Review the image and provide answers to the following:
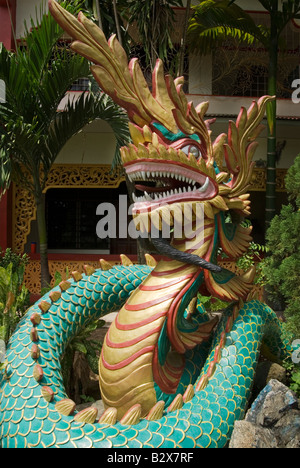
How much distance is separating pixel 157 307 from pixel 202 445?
70 cm

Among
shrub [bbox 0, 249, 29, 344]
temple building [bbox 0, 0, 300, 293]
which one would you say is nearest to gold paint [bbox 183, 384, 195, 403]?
shrub [bbox 0, 249, 29, 344]

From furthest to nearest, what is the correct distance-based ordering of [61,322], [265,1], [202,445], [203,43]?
1. [203,43]
2. [265,1]
3. [61,322]
4. [202,445]

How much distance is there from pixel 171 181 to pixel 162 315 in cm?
78

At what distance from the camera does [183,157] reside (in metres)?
2.31

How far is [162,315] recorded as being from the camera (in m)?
2.28

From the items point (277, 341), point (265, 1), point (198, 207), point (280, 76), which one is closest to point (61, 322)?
point (198, 207)

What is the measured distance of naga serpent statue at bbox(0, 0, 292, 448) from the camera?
1960 millimetres

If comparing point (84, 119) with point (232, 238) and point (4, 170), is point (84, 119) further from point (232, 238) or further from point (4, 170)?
point (232, 238)

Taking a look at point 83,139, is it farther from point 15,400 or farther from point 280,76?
point 15,400

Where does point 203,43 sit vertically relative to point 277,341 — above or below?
above

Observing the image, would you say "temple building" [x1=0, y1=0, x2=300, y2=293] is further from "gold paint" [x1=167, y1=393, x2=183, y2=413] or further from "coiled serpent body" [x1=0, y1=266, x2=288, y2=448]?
"gold paint" [x1=167, y1=393, x2=183, y2=413]

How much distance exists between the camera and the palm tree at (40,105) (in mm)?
4707

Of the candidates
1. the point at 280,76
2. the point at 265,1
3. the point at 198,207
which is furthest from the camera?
the point at 280,76

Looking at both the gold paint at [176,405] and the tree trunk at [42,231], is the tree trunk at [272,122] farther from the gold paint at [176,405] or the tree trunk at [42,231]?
the gold paint at [176,405]
